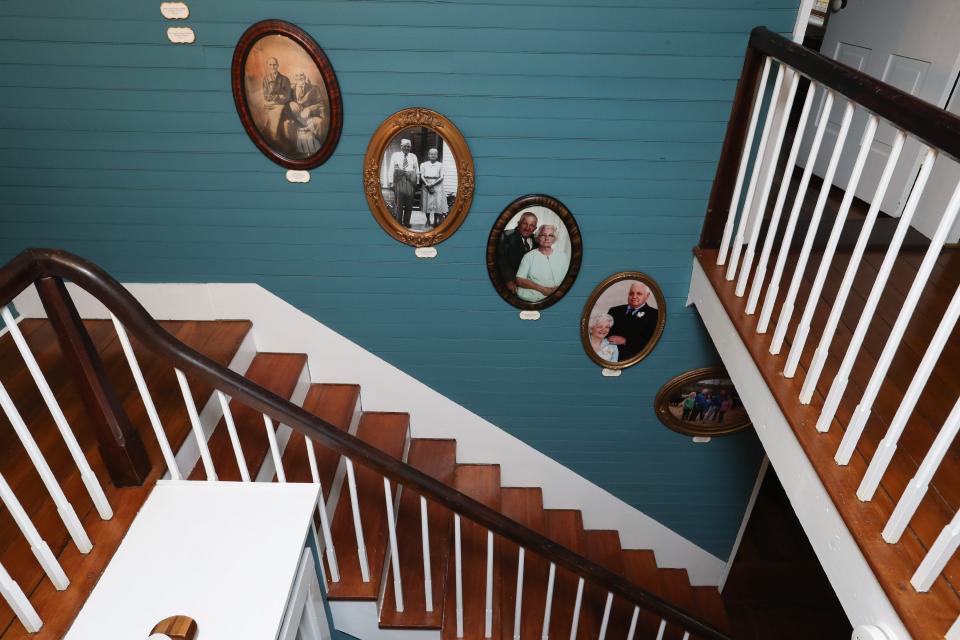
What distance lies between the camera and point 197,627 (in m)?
1.63

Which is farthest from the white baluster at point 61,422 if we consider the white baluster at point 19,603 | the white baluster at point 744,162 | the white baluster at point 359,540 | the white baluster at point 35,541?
the white baluster at point 744,162

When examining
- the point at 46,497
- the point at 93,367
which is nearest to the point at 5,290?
the point at 93,367

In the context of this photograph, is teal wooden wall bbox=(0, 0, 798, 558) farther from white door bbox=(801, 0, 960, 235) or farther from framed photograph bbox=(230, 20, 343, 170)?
white door bbox=(801, 0, 960, 235)

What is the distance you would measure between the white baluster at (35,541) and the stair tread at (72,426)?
0.34ft

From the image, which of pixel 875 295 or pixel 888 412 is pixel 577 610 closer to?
pixel 888 412

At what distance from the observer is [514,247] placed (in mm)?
2982

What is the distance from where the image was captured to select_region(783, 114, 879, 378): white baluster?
1.65 meters

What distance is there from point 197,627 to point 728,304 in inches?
85.7

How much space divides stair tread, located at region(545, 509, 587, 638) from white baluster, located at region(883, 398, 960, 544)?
1.92 meters

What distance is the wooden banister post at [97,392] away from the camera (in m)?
1.66

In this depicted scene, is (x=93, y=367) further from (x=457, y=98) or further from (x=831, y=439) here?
(x=831, y=439)

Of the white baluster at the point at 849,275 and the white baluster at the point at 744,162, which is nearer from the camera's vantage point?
the white baluster at the point at 849,275

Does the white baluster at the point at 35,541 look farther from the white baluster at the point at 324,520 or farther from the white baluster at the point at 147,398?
the white baluster at the point at 324,520

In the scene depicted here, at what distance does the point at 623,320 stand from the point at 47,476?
8.25 feet
